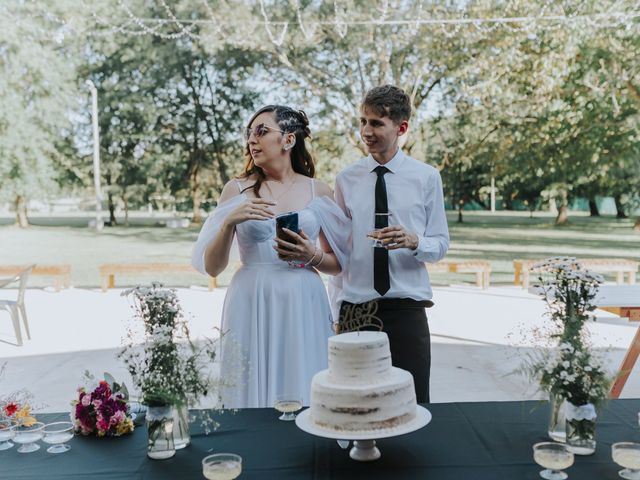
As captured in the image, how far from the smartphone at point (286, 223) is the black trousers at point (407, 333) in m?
0.48

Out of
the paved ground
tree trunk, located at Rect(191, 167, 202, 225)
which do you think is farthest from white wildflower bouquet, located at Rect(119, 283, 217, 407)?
tree trunk, located at Rect(191, 167, 202, 225)

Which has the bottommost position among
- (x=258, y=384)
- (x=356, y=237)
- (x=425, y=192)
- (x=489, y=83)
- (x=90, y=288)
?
(x=90, y=288)

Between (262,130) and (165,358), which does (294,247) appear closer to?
(262,130)

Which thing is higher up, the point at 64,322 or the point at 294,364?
the point at 294,364

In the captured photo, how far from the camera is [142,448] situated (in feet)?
7.00

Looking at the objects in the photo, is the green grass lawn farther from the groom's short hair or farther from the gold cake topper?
the groom's short hair

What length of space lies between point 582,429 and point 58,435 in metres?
1.62

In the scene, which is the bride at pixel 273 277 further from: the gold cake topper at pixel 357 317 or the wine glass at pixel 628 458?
the wine glass at pixel 628 458

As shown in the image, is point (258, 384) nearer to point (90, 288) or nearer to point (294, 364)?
point (294, 364)

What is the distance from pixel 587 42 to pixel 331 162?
16.7 meters

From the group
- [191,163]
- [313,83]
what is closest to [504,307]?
[313,83]

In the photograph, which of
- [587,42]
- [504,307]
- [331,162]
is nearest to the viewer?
[504,307]

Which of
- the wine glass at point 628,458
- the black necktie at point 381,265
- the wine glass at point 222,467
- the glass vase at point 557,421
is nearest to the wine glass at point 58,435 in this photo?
the wine glass at point 222,467

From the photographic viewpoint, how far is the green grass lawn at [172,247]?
53.9ft
